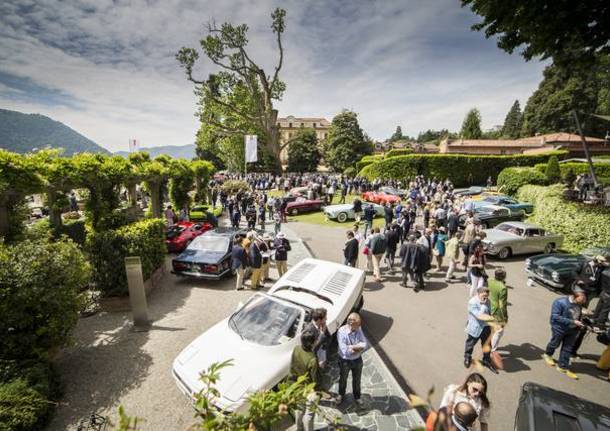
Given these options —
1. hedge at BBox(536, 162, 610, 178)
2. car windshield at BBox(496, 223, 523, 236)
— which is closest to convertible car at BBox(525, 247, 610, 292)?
car windshield at BBox(496, 223, 523, 236)

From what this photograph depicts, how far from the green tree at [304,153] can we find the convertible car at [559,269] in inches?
2038

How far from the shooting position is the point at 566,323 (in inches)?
210

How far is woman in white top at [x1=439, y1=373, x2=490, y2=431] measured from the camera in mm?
3135

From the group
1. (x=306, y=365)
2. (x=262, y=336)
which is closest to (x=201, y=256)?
(x=262, y=336)

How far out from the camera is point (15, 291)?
4789 mm

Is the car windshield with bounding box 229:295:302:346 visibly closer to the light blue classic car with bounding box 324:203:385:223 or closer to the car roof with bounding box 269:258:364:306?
the car roof with bounding box 269:258:364:306

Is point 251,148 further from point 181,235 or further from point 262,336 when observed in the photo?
point 262,336

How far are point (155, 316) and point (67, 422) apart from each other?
10.2 ft

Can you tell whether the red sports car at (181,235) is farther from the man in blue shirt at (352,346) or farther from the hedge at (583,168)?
the hedge at (583,168)

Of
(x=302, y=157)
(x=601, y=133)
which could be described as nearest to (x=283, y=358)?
(x=302, y=157)

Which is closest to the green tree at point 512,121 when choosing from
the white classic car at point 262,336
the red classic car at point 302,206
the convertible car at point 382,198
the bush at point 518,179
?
the bush at point 518,179

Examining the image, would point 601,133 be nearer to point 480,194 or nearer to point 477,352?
point 480,194

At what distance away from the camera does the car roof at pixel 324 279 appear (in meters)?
6.16

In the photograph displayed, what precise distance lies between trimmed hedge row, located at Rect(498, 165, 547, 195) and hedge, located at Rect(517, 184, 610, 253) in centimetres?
880
